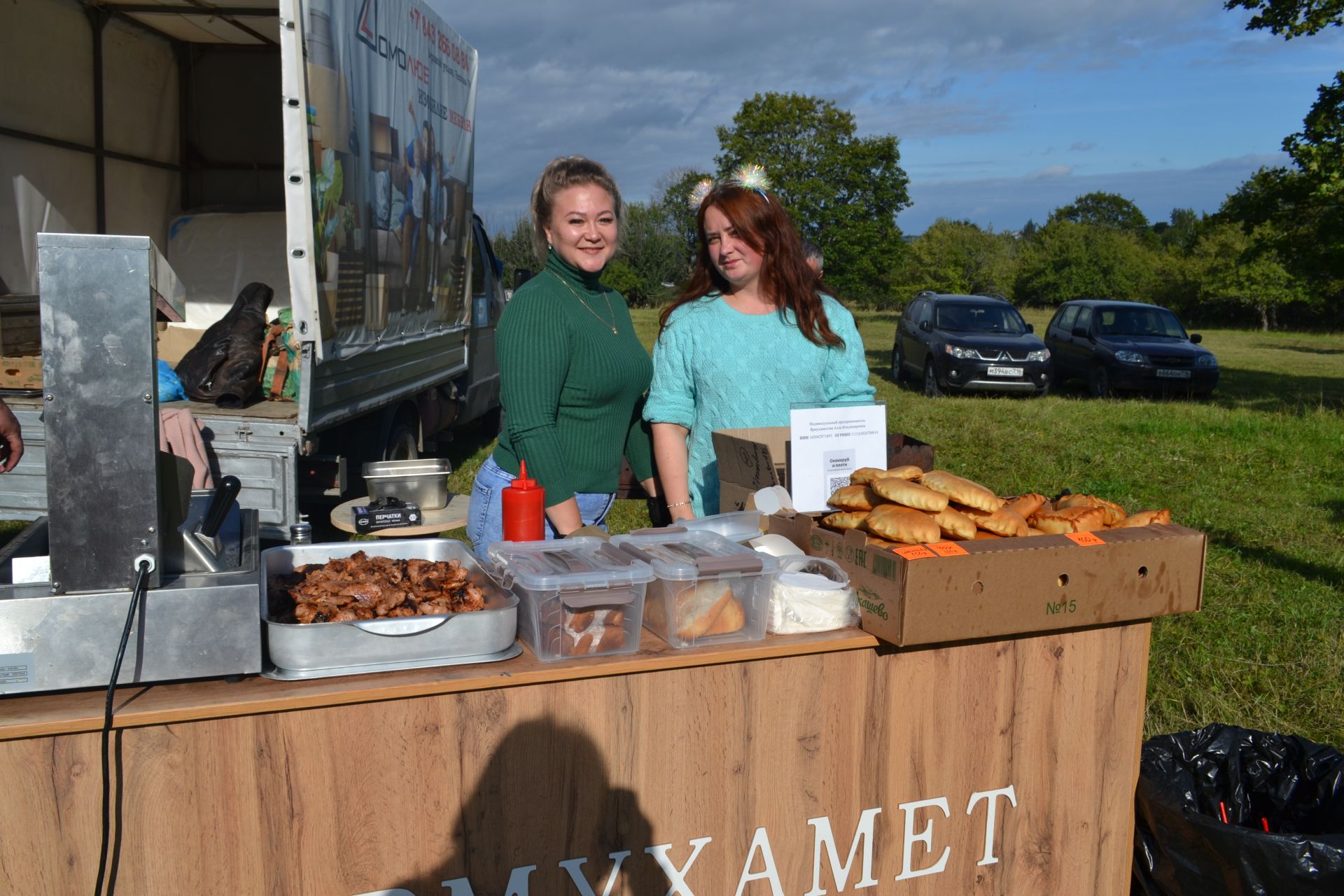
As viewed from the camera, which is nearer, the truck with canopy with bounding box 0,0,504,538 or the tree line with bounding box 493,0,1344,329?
the truck with canopy with bounding box 0,0,504,538

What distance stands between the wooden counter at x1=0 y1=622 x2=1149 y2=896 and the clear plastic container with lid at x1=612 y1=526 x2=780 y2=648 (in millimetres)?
61

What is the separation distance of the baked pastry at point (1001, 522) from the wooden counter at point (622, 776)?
0.27m

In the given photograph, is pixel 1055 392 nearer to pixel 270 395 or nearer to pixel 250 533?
pixel 270 395

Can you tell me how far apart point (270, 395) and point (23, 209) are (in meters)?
2.62

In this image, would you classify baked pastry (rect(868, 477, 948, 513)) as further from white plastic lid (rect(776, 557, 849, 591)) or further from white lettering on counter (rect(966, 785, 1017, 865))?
white lettering on counter (rect(966, 785, 1017, 865))

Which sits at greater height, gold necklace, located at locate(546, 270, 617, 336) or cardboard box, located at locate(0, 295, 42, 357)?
gold necklace, located at locate(546, 270, 617, 336)

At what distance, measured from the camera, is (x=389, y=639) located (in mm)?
1892

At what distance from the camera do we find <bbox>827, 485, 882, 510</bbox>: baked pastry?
2.45 m

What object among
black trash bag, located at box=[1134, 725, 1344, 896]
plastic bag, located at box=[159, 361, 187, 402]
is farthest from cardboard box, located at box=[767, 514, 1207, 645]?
plastic bag, located at box=[159, 361, 187, 402]

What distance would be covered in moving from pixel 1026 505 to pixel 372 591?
1.55 meters

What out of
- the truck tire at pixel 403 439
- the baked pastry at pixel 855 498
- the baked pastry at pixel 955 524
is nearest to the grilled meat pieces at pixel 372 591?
the baked pastry at pixel 855 498

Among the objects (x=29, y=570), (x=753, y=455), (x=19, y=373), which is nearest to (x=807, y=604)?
(x=753, y=455)

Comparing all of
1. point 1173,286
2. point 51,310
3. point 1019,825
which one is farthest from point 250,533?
point 1173,286

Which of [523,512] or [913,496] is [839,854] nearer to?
[913,496]
